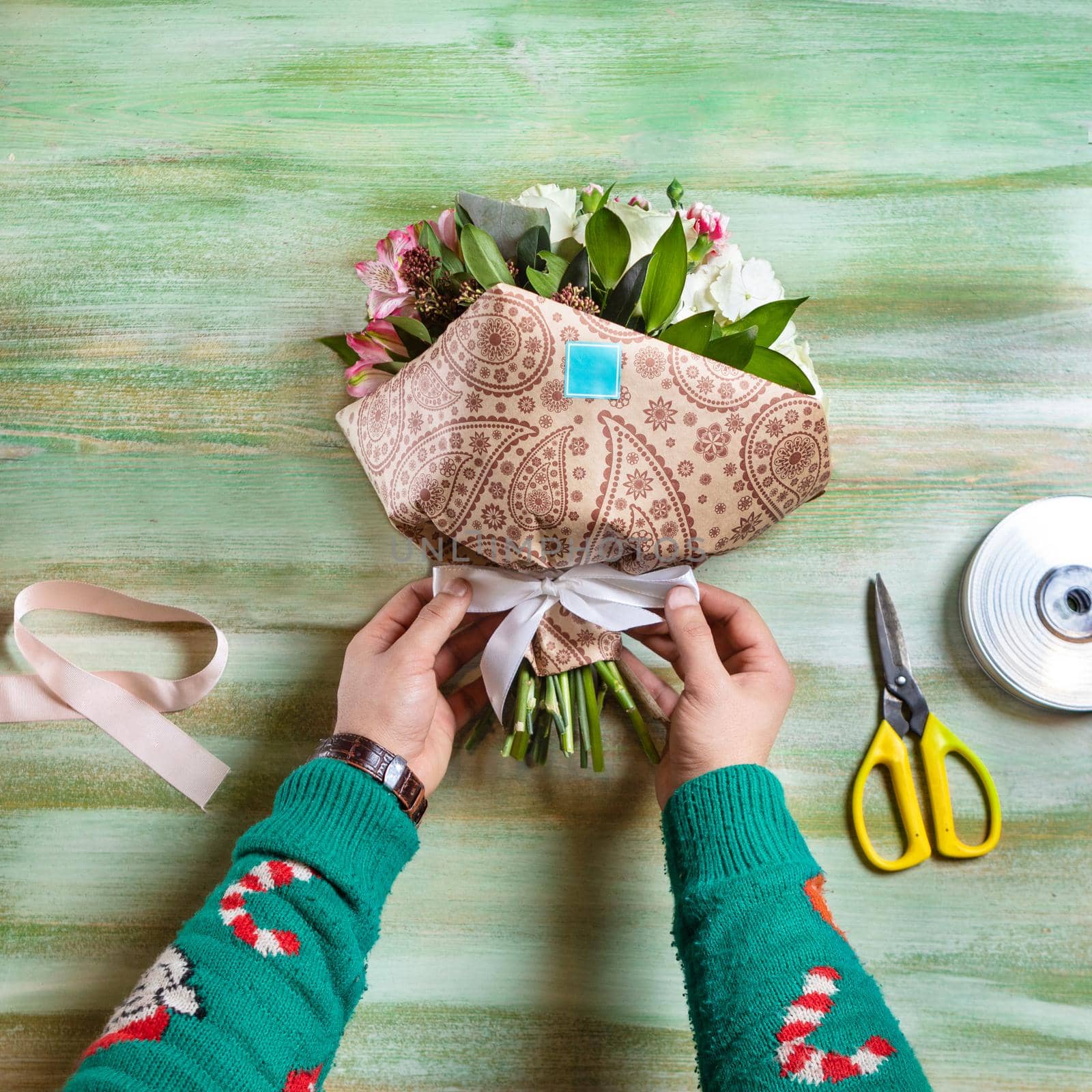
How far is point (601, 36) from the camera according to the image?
916mm

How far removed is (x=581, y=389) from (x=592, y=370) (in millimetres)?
18

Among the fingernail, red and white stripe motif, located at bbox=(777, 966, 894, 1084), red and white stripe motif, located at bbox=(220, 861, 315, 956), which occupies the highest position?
the fingernail

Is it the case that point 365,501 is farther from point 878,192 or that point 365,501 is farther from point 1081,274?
point 1081,274

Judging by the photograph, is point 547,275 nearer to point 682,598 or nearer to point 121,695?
point 682,598

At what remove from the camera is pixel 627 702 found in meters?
0.80

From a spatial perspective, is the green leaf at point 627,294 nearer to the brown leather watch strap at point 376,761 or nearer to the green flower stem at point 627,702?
the green flower stem at point 627,702

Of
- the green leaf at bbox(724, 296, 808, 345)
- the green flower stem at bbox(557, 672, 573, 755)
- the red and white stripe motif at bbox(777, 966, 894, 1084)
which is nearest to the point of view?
the red and white stripe motif at bbox(777, 966, 894, 1084)

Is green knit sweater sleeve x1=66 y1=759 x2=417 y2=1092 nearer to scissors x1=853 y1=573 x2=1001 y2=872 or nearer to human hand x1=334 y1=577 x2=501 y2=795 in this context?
human hand x1=334 y1=577 x2=501 y2=795

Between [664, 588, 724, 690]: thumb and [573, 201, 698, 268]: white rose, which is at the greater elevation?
[573, 201, 698, 268]: white rose

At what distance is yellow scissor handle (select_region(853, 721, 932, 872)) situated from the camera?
0.84m

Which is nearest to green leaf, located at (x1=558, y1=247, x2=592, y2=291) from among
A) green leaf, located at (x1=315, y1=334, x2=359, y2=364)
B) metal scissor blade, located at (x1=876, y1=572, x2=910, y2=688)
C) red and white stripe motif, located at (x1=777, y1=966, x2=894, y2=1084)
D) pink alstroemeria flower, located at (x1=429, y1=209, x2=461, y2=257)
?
pink alstroemeria flower, located at (x1=429, y1=209, x2=461, y2=257)

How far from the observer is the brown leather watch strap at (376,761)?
2.40 feet

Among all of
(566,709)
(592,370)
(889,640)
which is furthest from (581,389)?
(889,640)

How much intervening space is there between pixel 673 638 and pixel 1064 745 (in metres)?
0.48
